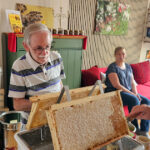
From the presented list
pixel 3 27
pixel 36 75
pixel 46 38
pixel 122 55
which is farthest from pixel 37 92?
pixel 3 27

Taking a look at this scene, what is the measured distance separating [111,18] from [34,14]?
2.00 meters

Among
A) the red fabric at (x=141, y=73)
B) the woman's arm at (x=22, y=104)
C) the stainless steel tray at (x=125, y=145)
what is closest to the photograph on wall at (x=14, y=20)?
the woman's arm at (x=22, y=104)

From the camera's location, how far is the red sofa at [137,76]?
140 inches

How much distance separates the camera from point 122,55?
2854 mm

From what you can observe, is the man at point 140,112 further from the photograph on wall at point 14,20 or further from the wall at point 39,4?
the wall at point 39,4

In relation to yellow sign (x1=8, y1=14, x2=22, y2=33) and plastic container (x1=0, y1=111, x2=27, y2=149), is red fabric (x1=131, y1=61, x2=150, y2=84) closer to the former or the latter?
yellow sign (x1=8, y1=14, x2=22, y2=33)

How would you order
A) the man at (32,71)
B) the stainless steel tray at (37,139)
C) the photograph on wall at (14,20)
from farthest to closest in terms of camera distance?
the photograph on wall at (14,20) < the man at (32,71) < the stainless steel tray at (37,139)

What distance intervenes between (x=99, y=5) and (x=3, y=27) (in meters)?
2.21

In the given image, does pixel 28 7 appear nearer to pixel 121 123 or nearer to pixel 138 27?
pixel 121 123

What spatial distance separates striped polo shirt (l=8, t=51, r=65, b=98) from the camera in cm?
133

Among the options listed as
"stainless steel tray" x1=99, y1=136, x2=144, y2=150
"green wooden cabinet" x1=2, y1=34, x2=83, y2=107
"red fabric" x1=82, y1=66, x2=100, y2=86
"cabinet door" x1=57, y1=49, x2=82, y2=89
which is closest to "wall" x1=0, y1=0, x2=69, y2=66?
"green wooden cabinet" x1=2, y1=34, x2=83, y2=107

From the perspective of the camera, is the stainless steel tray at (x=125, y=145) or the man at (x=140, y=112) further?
the man at (x=140, y=112)

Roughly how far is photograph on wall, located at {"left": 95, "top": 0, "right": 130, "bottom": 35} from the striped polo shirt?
118 inches

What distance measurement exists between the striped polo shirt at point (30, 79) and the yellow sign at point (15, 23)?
5.77 ft
